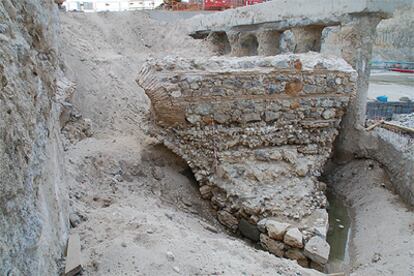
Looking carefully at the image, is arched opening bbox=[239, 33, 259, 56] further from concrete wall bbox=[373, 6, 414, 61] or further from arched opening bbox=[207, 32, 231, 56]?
concrete wall bbox=[373, 6, 414, 61]

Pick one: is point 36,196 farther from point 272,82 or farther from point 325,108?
point 325,108

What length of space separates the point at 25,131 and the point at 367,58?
20.4 feet

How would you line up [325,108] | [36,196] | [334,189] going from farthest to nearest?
[334,189]
[325,108]
[36,196]

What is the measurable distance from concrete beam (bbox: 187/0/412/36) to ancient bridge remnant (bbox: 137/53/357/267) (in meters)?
1.03

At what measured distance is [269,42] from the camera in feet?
28.5

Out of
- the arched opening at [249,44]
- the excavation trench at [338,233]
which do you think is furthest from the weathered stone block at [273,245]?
the arched opening at [249,44]

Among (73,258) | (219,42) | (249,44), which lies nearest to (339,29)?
(249,44)

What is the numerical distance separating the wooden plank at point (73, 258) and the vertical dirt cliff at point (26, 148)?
3.3 inches

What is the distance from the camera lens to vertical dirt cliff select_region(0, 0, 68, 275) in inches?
59.5

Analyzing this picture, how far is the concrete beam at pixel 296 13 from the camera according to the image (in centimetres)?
589

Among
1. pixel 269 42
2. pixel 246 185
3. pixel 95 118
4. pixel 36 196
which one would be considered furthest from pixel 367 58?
pixel 36 196

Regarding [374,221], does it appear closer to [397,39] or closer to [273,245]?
[273,245]

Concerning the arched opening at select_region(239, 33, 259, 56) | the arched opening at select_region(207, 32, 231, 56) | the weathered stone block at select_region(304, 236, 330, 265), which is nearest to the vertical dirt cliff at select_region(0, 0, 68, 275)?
the weathered stone block at select_region(304, 236, 330, 265)

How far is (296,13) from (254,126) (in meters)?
3.15
